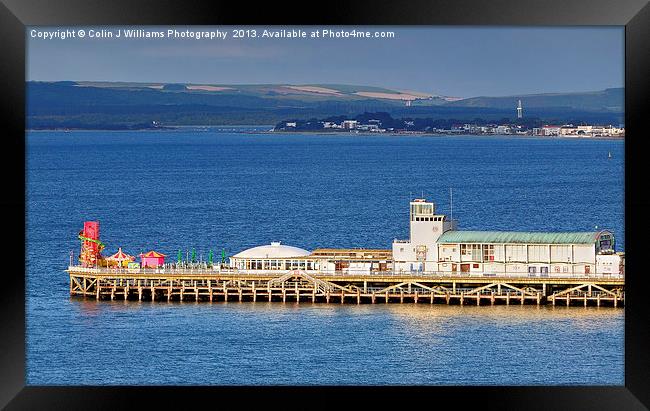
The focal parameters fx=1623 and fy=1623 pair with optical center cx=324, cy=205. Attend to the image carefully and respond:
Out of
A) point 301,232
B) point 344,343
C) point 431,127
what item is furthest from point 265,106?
point 344,343

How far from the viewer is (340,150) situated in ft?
313

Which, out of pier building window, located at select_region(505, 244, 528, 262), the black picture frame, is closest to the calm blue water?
pier building window, located at select_region(505, 244, 528, 262)

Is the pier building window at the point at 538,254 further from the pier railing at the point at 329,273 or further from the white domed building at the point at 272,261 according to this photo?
the white domed building at the point at 272,261

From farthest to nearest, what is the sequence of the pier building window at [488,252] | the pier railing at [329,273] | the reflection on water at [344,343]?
1. the pier building window at [488,252]
2. the pier railing at [329,273]
3. the reflection on water at [344,343]

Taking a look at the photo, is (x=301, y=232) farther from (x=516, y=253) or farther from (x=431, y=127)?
(x=431, y=127)

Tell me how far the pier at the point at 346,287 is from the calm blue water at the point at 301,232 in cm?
43

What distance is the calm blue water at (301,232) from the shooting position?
91.6 feet

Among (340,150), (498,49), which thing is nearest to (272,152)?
(340,150)

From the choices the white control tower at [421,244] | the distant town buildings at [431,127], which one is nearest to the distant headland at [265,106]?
the distant town buildings at [431,127]

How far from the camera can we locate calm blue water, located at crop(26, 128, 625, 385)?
91.6ft
